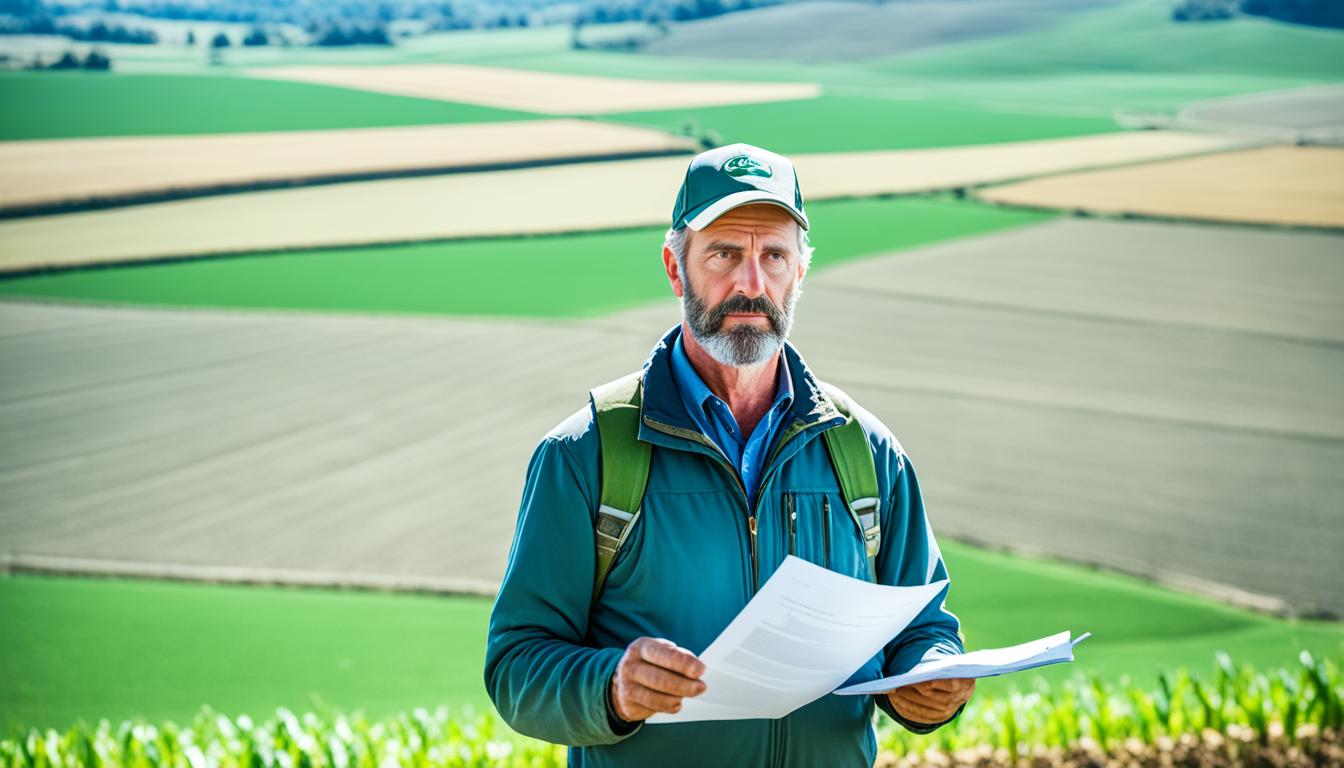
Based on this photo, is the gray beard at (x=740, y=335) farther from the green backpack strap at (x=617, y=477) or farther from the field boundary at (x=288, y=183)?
the field boundary at (x=288, y=183)

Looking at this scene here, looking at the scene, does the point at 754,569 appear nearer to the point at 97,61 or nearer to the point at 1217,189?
the point at 97,61

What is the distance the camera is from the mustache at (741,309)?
2385 mm

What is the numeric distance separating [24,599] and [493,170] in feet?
43.5

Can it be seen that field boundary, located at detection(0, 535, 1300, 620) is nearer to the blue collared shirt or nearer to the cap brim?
the blue collared shirt

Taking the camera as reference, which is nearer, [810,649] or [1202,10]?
[810,649]

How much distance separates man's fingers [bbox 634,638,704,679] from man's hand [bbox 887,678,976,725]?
0.52m

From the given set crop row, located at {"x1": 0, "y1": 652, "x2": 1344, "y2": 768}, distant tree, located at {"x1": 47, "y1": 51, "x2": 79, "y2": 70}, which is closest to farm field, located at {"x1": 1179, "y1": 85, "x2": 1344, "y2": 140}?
crop row, located at {"x1": 0, "y1": 652, "x2": 1344, "y2": 768}

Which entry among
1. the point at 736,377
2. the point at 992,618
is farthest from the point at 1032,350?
the point at 736,377

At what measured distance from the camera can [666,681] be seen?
6.47 feet

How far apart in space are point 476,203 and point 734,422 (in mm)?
16789

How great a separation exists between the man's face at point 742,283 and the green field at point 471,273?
12109 mm

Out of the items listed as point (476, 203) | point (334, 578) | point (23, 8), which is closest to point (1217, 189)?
point (476, 203)

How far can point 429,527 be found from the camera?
8.86 m

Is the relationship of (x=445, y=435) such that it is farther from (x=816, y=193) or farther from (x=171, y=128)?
(x=816, y=193)
